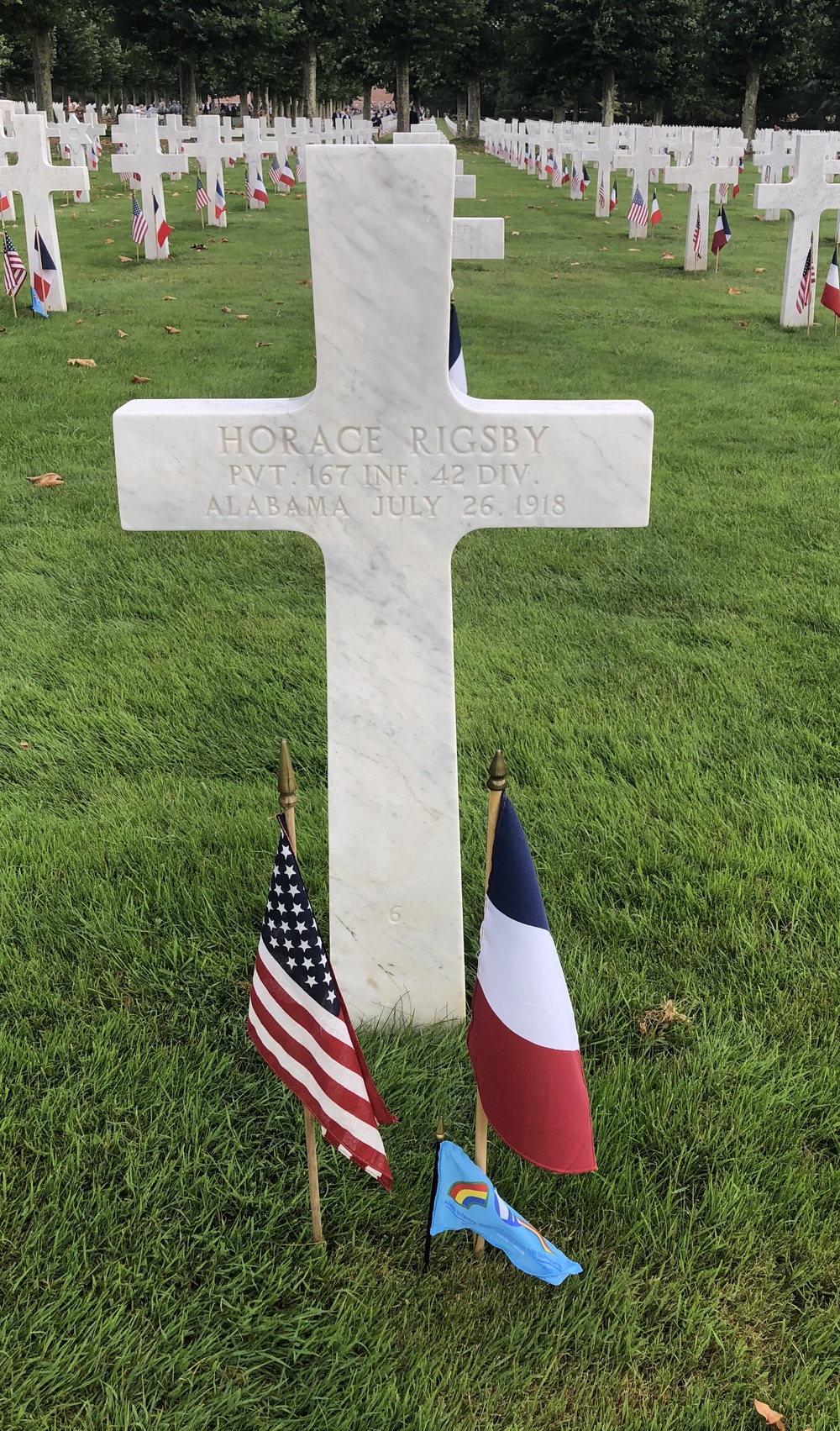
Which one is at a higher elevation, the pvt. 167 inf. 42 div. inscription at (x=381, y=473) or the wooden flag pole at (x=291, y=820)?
the pvt. 167 inf. 42 div. inscription at (x=381, y=473)

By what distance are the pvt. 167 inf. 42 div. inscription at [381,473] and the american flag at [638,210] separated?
17858mm

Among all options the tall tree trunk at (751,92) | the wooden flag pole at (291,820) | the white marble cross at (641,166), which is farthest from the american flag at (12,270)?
the tall tree trunk at (751,92)

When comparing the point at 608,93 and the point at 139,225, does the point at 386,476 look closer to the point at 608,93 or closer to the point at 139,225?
the point at 139,225

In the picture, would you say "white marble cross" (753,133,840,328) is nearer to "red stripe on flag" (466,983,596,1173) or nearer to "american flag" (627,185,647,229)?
"american flag" (627,185,647,229)

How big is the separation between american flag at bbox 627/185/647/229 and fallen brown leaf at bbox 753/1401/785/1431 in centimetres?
1890

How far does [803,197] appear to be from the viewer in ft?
34.1

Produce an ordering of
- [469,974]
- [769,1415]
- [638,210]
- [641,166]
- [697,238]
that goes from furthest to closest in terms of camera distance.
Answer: [641,166]
[638,210]
[697,238]
[469,974]
[769,1415]

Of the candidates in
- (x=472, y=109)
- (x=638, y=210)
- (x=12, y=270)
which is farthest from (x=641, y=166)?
(x=472, y=109)

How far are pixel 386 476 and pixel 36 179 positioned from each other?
10067 millimetres

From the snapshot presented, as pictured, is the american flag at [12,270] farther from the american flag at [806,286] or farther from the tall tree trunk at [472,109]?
the tall tree trunk at [472,109]

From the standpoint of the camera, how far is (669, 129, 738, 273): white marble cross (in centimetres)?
1348

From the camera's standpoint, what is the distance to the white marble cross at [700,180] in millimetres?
13477

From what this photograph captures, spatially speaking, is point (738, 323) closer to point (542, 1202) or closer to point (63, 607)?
point (63, 607)

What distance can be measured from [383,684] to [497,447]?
54cm
